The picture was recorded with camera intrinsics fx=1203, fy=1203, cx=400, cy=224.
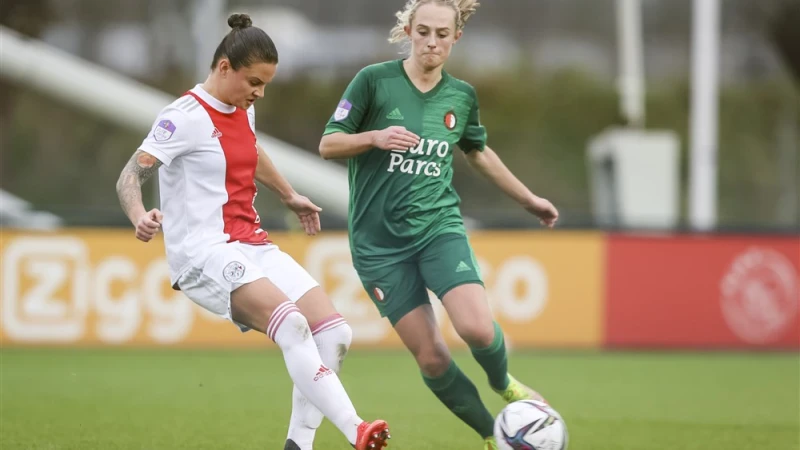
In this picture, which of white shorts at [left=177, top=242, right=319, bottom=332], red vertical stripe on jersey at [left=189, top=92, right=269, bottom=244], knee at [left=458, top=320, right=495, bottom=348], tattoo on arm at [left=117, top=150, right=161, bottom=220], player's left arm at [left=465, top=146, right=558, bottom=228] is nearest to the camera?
tattoo on arm at [left=117, top=150, right=161, bottom=220]

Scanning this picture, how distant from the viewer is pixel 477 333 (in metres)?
5.92

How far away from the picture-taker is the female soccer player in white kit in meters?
5.32

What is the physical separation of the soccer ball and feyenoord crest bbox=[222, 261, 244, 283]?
1433 mm

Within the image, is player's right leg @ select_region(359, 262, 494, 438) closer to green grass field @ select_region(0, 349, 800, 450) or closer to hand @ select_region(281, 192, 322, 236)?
hand @ select_region(281, 192, 322, 236)

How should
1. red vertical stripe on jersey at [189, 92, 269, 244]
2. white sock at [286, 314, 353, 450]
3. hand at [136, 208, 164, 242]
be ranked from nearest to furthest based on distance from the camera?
hand at [136, 208, 164, 242] < red vertical stripe on jersey at [189, 92, 269, 244] < white sock at [286, 314, 353, 450]

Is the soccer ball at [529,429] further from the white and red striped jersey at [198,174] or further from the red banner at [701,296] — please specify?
the red banner at [701,296]

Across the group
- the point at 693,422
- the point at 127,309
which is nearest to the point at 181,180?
the point at 693,422

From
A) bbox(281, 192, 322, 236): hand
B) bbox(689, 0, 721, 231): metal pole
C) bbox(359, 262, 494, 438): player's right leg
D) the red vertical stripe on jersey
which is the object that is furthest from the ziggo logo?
the red vertical stripe on jersey

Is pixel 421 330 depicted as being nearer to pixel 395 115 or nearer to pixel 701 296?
pixel 395 115

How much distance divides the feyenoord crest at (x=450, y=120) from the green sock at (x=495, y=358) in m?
1.05

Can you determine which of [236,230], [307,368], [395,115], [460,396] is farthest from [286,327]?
[395,115]

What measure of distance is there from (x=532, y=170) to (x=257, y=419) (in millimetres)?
21117

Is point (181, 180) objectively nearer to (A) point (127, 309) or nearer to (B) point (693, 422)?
(B) point (693, 422)

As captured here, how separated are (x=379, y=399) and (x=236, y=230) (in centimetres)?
386
